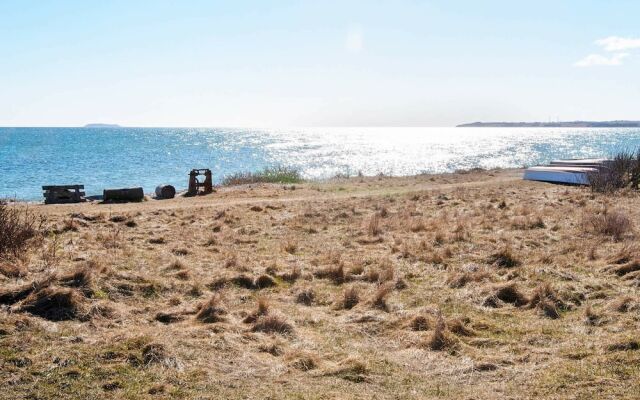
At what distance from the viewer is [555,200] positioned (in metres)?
26.2

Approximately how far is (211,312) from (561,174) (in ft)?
98.5

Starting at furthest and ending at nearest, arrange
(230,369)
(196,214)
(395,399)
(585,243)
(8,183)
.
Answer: (8,183)
(196,214)
(585,243)
(230,369)
(395,399)

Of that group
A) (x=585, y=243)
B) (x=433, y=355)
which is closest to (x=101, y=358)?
(x=433, y=355)

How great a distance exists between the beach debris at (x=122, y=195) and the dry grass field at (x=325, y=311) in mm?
8245

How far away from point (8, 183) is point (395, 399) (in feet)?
195

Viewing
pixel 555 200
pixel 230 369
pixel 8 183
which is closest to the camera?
pixel 230 369

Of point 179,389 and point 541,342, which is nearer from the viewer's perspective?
point 179,389

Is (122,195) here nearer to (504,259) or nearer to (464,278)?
(504,259)

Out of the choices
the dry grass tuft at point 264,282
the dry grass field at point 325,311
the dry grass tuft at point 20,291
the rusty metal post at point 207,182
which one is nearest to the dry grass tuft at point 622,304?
the dry grass field at point 325,311

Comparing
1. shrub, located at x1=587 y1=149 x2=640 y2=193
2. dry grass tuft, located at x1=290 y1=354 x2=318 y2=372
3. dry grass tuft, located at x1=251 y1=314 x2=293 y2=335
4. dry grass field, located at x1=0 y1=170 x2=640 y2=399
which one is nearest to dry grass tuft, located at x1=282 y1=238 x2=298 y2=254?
dry grass field, located at x1=0 y1=170 x2=640 y2=399

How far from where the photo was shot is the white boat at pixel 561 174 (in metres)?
33.6

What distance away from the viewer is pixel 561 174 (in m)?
35.3

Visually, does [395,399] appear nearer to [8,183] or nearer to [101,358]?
[101,358]

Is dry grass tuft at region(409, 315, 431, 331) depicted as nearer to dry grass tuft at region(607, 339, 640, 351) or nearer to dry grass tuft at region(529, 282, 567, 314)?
dry grass tuft at region(529, 282, 567, 314)
